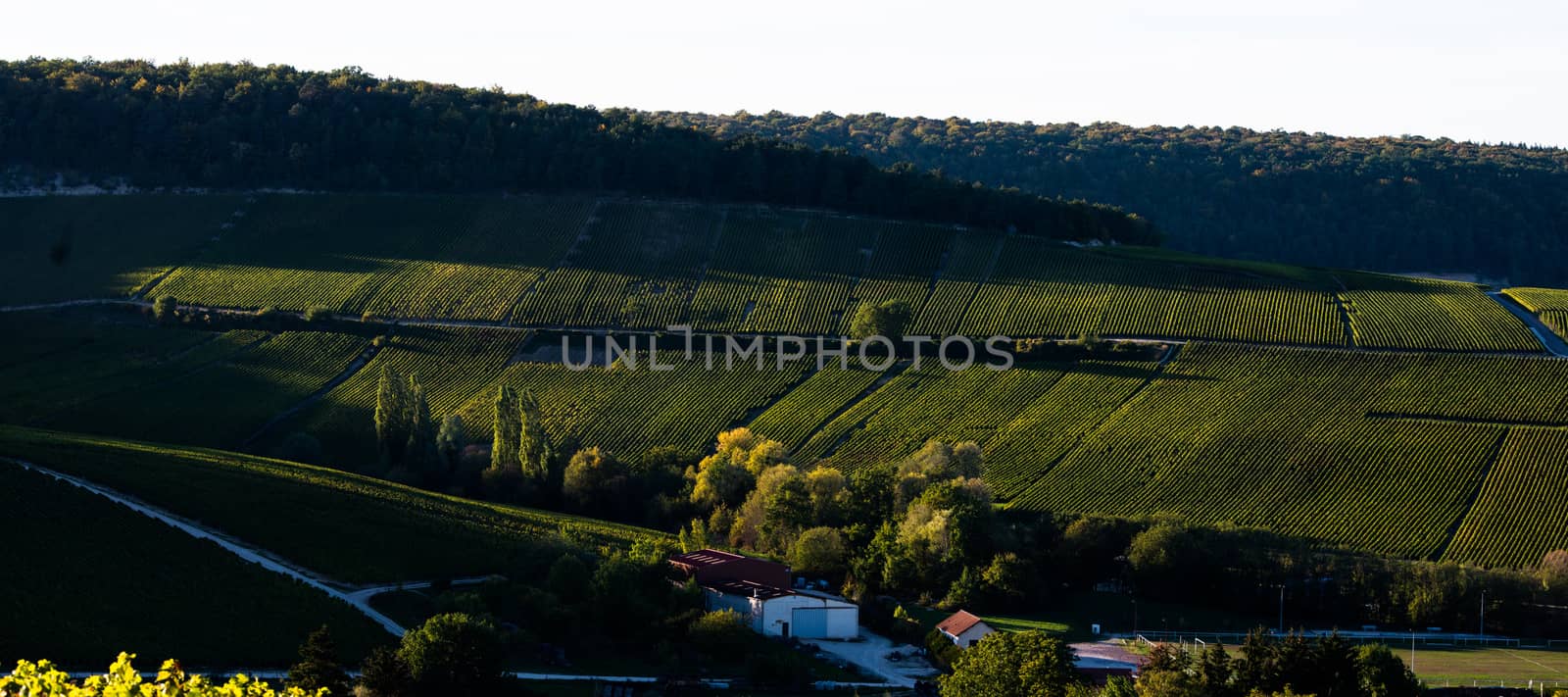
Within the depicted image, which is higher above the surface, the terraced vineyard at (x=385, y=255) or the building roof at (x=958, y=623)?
the terraced vineyard at (x=385, y=255)

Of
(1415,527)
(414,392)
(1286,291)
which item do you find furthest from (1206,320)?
(414,392)

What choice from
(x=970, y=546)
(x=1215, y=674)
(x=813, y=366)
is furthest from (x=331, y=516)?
(x=813, y=366)

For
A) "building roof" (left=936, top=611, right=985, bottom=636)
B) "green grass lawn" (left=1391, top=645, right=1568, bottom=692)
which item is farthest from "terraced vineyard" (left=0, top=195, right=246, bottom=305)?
"green grass lawn" (left=1391, top=645, right=1568, bottom=692)

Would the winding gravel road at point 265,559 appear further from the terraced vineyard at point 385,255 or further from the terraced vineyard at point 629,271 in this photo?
the terraced vineyard at point 385,255

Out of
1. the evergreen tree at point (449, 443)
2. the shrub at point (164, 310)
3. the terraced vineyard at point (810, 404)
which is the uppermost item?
the shrub at point (164, 310)

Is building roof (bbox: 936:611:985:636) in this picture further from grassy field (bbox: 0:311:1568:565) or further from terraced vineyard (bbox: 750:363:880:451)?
terraced vineyard (bbox: 750:363:880:451)

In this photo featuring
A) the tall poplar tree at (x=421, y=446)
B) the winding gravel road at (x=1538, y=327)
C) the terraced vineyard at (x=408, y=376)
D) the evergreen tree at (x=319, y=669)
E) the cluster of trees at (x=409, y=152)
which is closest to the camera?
the evergreen tree at (x=319, y=669)

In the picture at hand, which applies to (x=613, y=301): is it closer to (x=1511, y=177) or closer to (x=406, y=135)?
(x=406, y=135)

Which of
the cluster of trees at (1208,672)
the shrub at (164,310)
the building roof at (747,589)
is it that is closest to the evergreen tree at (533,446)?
the building roof at (747,589)

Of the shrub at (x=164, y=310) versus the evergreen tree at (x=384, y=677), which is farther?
the shrub at (x=164, y=310)
